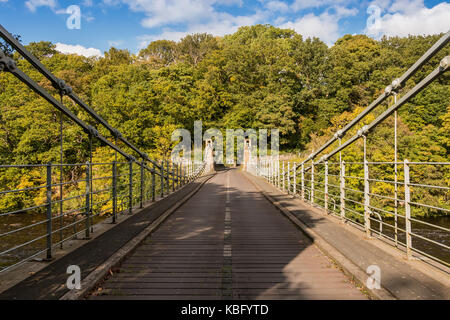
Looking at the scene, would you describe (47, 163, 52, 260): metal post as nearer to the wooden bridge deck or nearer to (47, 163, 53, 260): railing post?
(47, 163, 53, 260): railing post

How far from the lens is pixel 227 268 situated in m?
4.12

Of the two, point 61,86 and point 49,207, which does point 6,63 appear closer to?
Result: point 61,86

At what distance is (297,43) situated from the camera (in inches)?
2354

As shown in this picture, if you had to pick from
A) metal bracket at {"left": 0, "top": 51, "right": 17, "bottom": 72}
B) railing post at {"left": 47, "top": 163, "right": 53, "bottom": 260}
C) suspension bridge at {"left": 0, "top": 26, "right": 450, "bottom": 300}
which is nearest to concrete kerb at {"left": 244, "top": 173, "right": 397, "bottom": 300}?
suspension bridge at {"left": 0, "top": 26, "right": 450, "bottom": 300}

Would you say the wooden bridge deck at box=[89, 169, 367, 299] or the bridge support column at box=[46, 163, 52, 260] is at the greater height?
the bridge support column at box=[46, 163, 52, 260]

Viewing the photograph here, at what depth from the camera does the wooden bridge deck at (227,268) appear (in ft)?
11.1

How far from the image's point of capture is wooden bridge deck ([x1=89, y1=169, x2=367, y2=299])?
338cm

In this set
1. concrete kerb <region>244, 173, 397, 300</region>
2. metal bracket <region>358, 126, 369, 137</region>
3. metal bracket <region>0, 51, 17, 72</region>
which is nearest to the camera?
concrete kerb <region>244, 173, 397, 300</region>

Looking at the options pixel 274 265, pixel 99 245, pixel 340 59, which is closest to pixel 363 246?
pixel 274 265

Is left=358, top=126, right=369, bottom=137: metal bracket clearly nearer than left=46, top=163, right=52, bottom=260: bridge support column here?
No

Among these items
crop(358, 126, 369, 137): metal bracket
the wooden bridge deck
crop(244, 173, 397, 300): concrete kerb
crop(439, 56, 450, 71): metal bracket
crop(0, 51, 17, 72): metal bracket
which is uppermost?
crop(439, 56, 450, 71): metal bracket

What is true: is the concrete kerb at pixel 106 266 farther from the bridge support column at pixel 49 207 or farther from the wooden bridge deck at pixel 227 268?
the bridge support column at pixel 49 207
